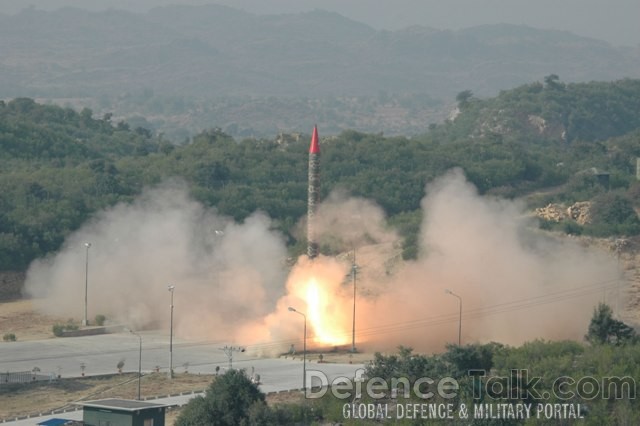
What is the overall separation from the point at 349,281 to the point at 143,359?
1714cm

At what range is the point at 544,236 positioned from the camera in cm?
11844

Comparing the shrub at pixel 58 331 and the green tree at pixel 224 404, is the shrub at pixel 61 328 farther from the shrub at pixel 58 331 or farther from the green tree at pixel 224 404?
the green tree at pixel 224 404

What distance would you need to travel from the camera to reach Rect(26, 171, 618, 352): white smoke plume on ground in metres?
103

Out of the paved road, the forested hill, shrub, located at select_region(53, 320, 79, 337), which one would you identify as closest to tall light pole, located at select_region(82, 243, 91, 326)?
shrub, located at select_region(53, 320, 79, 337)

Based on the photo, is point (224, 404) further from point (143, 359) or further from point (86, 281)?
point (86, 281)

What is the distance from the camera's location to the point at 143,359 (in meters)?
98.0

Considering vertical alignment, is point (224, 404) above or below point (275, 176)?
below

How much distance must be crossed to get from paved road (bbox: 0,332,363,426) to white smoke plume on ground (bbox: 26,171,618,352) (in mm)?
3382

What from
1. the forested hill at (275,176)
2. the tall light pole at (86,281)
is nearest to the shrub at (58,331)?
the tall light pole at (86,281)

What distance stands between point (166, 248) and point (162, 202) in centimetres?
2602

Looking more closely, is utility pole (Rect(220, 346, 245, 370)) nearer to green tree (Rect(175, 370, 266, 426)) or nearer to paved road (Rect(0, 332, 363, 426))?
paved road (Rect(0, 332, 363, 426))

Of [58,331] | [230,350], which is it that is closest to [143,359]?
[230,350]

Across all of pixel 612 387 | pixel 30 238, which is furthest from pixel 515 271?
pixel 30 238

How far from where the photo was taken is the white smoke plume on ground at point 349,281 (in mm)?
102938
